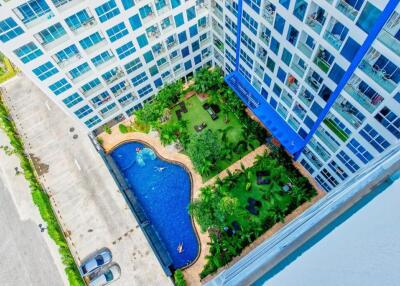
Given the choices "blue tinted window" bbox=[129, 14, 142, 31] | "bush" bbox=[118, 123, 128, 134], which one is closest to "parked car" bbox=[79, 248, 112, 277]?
"bush" bbox=[118, 123, 128, 134]

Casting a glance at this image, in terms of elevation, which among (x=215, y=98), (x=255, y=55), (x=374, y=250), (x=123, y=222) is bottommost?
(x=374, y=250)

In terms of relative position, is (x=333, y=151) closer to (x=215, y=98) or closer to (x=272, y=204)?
(x=272, y=204)

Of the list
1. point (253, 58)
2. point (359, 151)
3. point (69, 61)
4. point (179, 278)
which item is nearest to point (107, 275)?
point (179, 278)

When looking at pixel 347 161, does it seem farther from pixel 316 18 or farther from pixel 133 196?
pixel 133 196

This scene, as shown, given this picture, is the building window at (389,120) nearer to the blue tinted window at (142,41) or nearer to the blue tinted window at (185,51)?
the blue tinted window at (185,51)

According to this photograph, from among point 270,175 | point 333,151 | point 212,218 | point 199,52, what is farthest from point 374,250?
point 199,52

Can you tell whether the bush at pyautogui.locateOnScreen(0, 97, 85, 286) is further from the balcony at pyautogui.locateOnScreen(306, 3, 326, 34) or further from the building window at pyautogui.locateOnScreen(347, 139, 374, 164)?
the balcony at pyautogui.locateOnScreen(306, 3, 326, 34)
